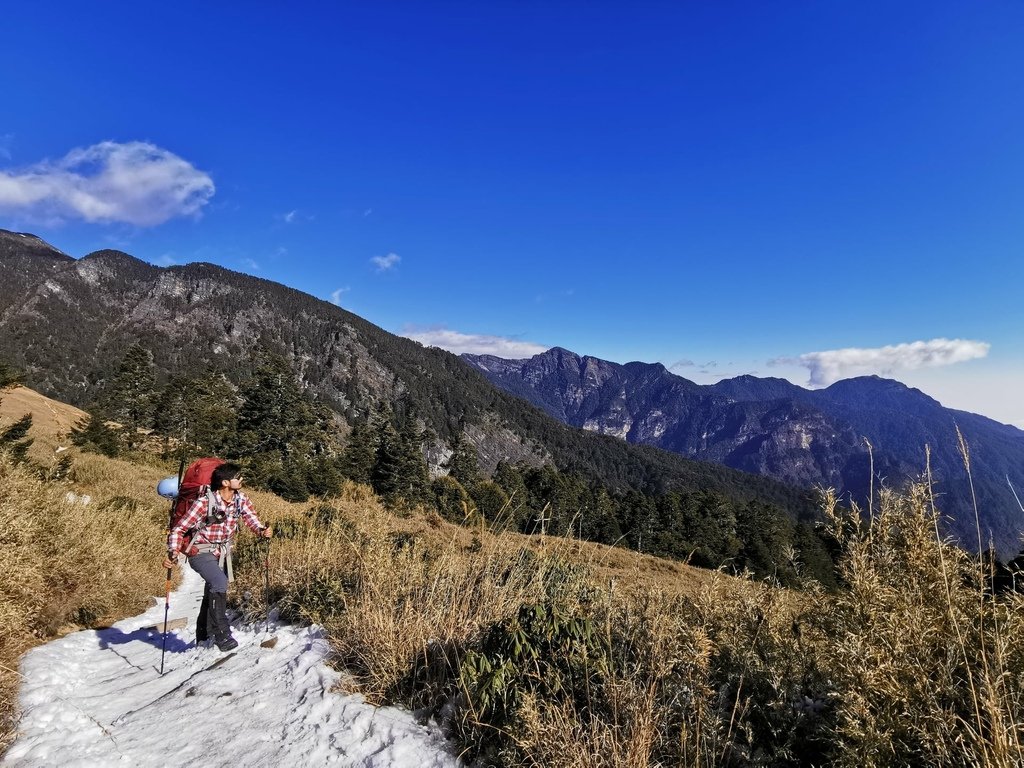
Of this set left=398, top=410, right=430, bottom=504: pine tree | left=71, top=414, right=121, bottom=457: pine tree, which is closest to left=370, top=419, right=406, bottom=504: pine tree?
left=398, top=410, right=430, bottom=504: pine tree

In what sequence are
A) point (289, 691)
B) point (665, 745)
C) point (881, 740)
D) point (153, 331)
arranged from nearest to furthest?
point (881, 740), point (665, 745), point (289, 691), point (153, 331)

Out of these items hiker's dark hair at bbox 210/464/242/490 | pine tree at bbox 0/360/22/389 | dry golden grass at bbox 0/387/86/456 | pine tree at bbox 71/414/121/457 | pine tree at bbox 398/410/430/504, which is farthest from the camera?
pine tree at bbox 398/410/430/504

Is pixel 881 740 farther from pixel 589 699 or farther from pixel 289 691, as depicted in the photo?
pixel 289 691

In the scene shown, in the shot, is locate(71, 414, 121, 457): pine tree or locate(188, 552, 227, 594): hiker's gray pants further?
locate(71, 414, 121, 457): pine tree

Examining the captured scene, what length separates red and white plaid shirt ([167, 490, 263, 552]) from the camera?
17.6 feet

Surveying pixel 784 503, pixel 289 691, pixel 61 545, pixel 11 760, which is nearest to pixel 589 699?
pixel 289 691

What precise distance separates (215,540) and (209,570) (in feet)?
1.05

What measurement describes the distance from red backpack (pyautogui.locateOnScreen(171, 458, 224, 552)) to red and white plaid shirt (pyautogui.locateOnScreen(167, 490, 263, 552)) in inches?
2.3

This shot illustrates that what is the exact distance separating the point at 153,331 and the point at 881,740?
227342mm

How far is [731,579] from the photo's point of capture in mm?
4023

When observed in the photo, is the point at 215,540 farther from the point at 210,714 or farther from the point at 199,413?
the point at 199,413

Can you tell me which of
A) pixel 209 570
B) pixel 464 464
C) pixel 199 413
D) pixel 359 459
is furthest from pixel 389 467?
pixel 209 570

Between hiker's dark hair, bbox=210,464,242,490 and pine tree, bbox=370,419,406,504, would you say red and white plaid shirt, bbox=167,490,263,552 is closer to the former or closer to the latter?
hiker's dark hair, bbox=210,464,242,490

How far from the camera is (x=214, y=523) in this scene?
18.3 feet
